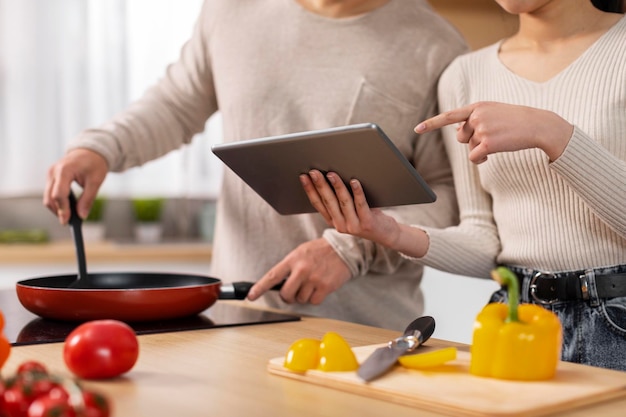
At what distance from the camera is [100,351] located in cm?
95

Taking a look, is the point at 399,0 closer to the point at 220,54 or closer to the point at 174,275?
the point at 220,54

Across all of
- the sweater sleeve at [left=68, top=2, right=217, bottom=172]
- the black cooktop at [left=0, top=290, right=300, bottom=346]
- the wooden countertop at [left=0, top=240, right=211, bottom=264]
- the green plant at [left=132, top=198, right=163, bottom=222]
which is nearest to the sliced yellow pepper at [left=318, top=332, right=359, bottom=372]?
the black cooktop at [left=0, top=290, right=300, bottom=346]

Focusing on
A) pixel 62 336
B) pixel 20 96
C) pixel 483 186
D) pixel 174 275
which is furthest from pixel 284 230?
pixel 20 96

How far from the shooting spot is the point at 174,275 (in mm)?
1609

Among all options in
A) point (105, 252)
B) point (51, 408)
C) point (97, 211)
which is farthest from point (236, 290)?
point (97, 211)

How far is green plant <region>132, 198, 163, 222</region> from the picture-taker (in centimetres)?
338

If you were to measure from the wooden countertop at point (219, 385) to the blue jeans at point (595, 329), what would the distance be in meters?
0.29

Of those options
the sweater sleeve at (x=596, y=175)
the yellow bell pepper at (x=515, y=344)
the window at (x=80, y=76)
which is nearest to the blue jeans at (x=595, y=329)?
the sweater sleeve at (x=596, y=175)

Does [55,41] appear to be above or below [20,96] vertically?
above

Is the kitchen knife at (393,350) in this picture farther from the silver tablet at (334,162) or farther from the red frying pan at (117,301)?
the red frying pan at (117,301)

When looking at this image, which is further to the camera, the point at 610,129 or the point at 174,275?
the point at 174,275

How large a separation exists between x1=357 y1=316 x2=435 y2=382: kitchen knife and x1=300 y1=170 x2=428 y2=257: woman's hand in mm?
244

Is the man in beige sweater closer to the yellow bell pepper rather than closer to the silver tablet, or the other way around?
the silver tablet

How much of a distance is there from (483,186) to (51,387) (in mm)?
1057
